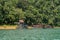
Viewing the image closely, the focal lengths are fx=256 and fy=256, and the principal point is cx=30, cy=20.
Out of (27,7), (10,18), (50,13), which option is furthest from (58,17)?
(10,18)

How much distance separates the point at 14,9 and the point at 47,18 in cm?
580

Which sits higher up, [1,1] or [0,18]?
[1,1]

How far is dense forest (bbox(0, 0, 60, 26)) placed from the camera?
41594mm

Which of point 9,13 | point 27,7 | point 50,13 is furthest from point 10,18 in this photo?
point 50,13

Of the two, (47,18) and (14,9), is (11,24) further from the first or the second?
(47,18)

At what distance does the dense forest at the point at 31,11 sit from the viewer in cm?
4159

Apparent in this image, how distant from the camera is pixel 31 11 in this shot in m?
43.0

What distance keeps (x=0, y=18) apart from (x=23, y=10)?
4436 mm

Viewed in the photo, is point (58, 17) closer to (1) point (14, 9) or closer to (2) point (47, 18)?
(2) point (47, 18)

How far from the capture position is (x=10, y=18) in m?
41.6

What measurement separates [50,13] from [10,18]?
23.2 feet

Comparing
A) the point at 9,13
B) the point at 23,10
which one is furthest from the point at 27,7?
the point at 9,13

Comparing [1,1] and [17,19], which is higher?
[1,1]

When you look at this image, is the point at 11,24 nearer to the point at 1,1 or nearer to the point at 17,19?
Answer: the point at 17,19
